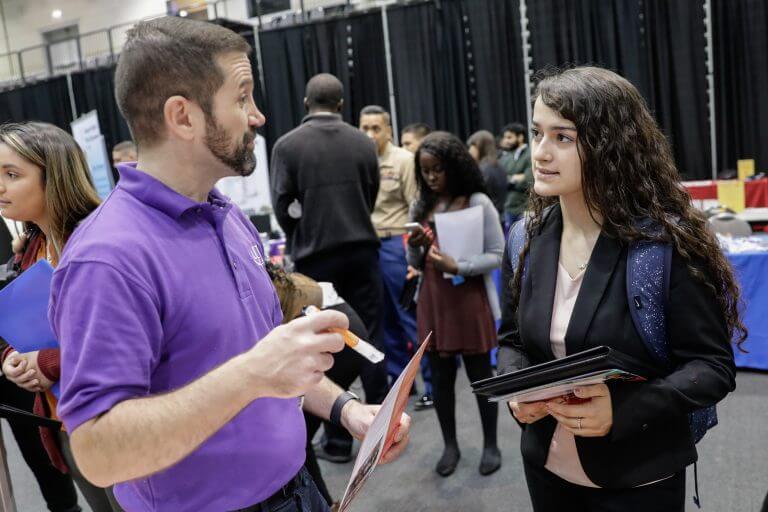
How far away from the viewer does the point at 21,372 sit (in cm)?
180

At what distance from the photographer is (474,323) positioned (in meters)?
2.87

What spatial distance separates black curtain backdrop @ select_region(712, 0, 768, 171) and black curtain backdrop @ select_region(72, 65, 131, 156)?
908 centimetres

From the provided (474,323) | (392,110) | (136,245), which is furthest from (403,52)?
(136,245)

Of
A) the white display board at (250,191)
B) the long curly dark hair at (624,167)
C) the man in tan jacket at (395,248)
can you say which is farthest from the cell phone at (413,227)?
the white display board at (250,191)

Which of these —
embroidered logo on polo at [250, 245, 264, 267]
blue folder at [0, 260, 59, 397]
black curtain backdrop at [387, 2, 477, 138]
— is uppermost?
black curtain backdrop at [387, 2, 477, 138]

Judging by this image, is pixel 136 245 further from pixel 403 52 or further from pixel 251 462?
pixel 403 52

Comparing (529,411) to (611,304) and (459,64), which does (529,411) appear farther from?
(459,64)

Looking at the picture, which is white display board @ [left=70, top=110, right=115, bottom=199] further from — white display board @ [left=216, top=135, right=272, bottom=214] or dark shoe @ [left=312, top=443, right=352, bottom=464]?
dark shoe @ [left=312, top=443, right=352, bottom=464]

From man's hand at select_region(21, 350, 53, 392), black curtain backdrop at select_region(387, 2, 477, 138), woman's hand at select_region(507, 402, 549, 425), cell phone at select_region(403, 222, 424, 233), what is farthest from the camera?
black curtain backdrop at select_region(387, 2, 477, 138)

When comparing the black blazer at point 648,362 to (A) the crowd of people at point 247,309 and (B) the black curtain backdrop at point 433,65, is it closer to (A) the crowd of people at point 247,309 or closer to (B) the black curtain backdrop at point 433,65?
(A) the crowd of people at point 247,309

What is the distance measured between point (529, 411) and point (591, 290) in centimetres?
29

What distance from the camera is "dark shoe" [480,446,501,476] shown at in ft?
9.55

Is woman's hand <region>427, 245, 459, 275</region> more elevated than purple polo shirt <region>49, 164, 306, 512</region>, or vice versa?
purple polo shirt <region>49, 164, 306, 512</region>

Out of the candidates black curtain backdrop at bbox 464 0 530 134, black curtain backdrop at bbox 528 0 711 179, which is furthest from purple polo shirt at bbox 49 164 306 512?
black curtain backdrop at bbox 464 0 530 134
